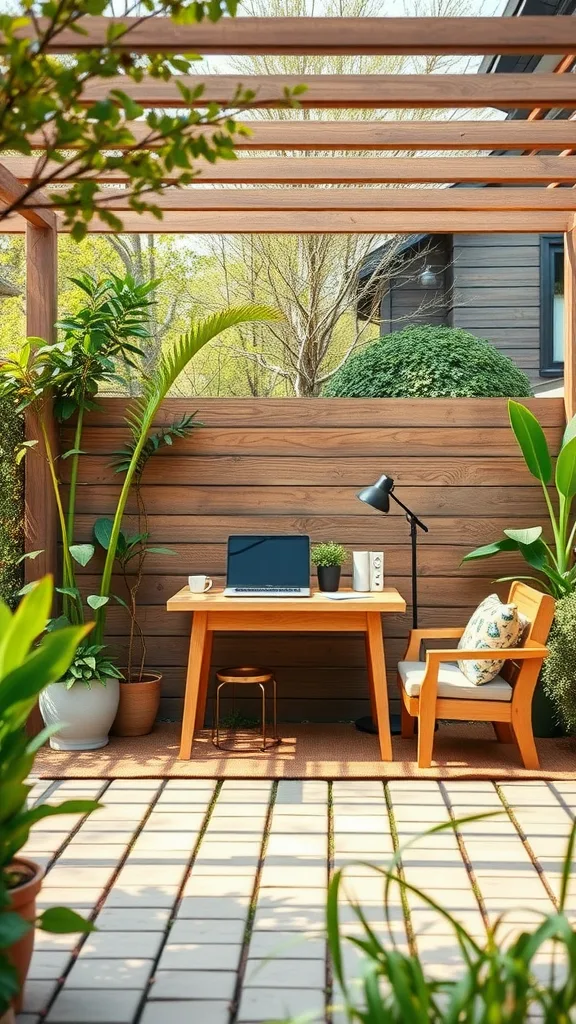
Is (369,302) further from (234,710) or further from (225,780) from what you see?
(225,780)

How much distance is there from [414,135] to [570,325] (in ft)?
5.45

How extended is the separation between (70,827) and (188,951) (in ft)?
4.22

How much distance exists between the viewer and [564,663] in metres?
4.95

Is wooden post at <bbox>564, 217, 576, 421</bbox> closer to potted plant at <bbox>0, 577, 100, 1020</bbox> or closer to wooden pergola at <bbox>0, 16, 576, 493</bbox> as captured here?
wooden pergola at <bbox>0, 16, 576, 493</bbox>


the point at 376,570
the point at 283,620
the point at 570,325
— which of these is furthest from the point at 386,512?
the point at 570,325

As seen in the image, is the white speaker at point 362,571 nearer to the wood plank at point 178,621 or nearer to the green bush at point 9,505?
the wood plank at point 178,621

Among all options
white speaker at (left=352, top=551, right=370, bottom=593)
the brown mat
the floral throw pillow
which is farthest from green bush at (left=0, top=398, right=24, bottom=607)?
the floral throw pillow

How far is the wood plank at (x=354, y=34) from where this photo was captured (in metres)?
3.69

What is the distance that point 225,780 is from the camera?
4.75m

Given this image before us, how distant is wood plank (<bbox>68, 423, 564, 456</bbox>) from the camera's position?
19.3 ft

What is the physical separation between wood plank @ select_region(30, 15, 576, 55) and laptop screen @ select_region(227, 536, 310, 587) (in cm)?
243

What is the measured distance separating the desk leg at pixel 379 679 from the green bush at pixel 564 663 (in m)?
0.80

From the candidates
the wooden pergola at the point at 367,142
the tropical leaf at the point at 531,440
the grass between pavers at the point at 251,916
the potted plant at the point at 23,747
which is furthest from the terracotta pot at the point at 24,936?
the tropical leaf at the point at 531,440

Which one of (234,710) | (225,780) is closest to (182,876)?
(225,780)
